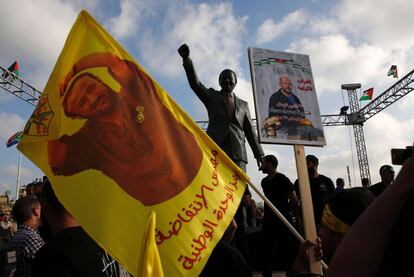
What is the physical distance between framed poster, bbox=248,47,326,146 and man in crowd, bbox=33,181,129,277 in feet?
5.36

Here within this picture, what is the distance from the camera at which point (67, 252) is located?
167 cm

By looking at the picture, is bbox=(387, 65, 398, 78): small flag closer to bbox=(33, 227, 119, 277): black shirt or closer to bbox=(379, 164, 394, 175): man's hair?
bbox=(379, 164, 394, 175): man's hair

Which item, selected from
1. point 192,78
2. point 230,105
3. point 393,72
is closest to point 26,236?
point 192,78

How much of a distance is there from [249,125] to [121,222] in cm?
269

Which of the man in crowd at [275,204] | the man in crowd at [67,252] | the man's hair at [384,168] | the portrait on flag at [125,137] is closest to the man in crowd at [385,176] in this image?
the man's hair at [384,168]

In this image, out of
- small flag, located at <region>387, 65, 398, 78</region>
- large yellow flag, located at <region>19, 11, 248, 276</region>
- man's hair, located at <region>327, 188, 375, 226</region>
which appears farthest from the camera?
small flag, located at <region>387, 65, 398, 78</region>

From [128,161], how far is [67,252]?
0.50 m

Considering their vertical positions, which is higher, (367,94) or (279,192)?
(367,94)

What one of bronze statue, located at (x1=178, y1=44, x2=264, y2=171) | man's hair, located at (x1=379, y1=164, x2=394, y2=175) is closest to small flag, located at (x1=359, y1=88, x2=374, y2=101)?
man's hair, located at (x1=379, y1=164, x2=394, y2=175)

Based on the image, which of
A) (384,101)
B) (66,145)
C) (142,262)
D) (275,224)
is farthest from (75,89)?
(384,101)

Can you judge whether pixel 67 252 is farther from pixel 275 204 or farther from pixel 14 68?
pixel 14 68

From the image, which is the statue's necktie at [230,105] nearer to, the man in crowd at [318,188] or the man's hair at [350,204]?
the man in crowd at [318,188]

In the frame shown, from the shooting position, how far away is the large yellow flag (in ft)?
5.84

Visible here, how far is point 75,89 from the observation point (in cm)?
209
